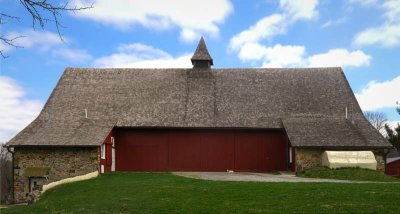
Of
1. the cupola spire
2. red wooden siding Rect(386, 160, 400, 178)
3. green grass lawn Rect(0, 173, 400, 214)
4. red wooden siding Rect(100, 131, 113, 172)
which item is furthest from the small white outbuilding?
red wooden siding Rect(386, 160, 400, 178)

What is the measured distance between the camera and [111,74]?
111ft

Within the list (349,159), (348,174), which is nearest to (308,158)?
(349,159)

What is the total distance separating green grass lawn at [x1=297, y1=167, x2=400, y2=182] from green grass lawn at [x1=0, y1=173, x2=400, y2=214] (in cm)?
581

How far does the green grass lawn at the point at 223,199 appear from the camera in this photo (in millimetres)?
13945

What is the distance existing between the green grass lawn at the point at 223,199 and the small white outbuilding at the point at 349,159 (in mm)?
8374

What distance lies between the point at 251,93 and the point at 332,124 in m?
6.01

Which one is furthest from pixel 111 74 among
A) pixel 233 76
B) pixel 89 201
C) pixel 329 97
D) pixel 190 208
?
pixel 190 208

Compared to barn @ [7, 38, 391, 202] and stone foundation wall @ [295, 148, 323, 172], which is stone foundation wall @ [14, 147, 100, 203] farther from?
stone foundation wall @ [295, 148, 323, 172]

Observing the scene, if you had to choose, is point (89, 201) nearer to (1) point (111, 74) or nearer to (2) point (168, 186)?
(2) point (168, 186)

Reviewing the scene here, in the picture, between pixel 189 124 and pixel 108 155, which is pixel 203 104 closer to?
pixel 189 124

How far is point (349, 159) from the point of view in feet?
86.8

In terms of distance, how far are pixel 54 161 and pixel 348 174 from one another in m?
16.3

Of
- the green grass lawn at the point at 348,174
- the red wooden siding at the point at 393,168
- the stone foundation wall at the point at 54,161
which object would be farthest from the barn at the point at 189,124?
the red wooden siding at the point at 393,168

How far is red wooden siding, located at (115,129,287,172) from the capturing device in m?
29.6
